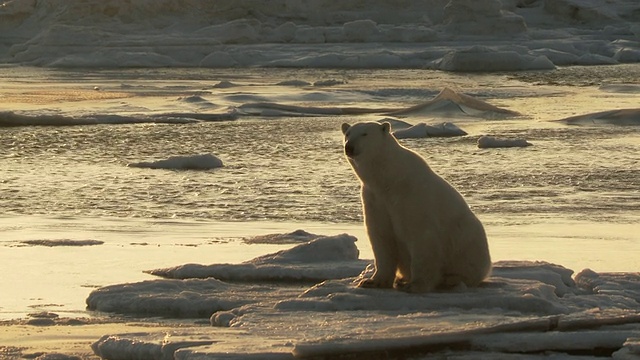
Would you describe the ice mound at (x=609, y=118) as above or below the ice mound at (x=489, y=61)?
above

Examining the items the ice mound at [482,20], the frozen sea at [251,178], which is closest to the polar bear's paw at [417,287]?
the frozen sea at [251,178]

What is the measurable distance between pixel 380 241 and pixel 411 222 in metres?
0.17

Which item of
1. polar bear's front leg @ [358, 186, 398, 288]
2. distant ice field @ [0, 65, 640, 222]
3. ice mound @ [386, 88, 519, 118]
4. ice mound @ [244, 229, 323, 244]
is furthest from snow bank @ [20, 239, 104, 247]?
ice mound @ [386, 88, 519, 118]

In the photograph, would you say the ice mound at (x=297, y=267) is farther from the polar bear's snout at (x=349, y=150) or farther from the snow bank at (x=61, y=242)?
the snow bank at (x=61, y=242)

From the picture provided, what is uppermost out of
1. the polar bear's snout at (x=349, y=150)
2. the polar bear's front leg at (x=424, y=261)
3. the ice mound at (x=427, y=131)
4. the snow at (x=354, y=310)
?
the polar bear's snout at (x=349, y=150)

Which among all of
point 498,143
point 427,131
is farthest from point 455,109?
point 498,143

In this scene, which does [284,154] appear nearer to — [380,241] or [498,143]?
[498,143]

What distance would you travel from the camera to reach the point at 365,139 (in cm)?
455

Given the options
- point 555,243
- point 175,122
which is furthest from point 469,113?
point 555,243

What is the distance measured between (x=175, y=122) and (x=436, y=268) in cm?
1098

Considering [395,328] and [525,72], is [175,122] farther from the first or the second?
[525,72]

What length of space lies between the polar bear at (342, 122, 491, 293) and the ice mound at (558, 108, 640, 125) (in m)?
10.0

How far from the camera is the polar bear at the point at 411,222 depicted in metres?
4.48

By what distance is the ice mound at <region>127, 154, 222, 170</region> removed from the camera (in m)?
10.3
